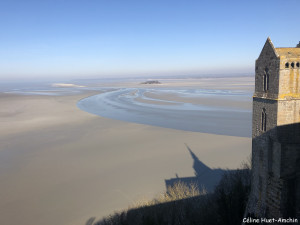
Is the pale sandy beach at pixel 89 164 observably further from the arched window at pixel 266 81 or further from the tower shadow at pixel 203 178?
the arched window at pixel 266 81

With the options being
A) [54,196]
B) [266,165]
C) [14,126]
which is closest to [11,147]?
[14,126]

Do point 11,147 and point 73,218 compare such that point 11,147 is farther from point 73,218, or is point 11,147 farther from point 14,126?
point 73,218

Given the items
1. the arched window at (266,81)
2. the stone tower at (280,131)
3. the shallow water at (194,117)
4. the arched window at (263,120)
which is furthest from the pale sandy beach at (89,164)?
the arched window at (266,81)

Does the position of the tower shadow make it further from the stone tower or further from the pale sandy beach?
the stone tower

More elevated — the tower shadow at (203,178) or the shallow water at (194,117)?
the shallow water at (194,117)

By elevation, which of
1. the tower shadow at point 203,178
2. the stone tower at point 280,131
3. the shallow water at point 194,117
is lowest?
the tower shadow at point 203,178

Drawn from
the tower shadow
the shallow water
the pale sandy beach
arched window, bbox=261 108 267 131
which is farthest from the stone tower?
the shallow water

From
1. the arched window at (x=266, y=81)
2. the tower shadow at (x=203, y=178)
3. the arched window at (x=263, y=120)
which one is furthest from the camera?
the tower shadow at (x=203, y=178)
